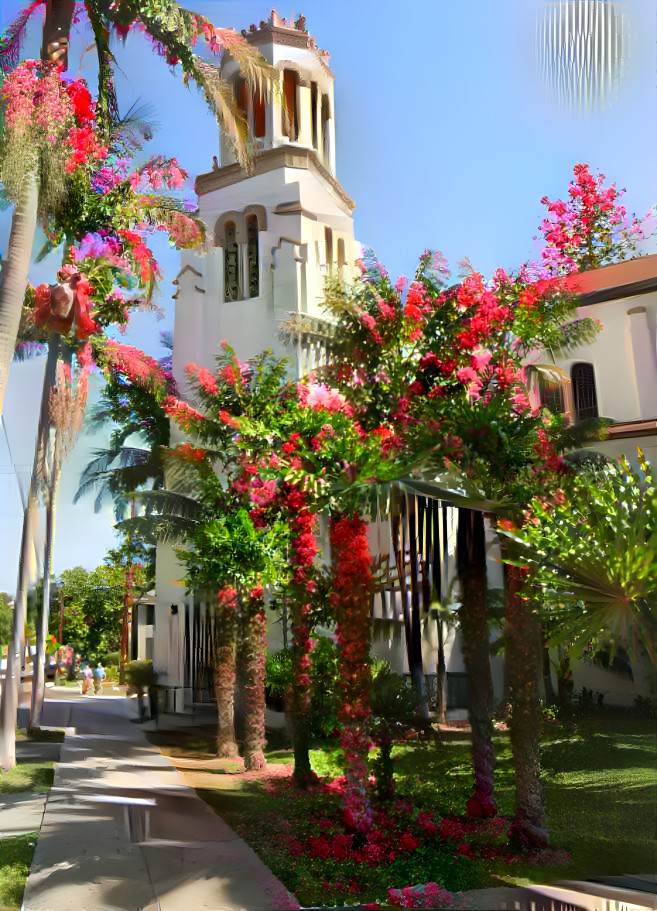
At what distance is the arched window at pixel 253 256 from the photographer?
13.2 ft

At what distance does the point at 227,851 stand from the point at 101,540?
1.62 meters

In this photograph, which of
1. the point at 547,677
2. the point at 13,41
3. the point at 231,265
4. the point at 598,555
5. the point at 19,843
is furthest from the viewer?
the point at 13,41

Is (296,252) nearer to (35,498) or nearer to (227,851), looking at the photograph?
(35,498)

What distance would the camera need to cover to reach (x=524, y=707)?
154 inches

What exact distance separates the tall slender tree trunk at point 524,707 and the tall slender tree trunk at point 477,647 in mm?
110

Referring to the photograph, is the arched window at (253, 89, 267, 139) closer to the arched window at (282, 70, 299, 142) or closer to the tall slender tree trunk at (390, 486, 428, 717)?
the arched window at (282, 70, 299, 142)

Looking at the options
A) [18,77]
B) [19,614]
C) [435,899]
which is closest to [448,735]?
[435,899]

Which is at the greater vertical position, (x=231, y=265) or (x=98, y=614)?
(x=231, y=265)

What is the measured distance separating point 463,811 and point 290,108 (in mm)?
3707

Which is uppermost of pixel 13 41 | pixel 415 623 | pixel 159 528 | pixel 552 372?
pixel 13 41

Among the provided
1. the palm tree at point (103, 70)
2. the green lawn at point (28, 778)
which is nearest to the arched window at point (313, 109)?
A: the palm tree at point (103, 70)

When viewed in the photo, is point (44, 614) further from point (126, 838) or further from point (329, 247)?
point (329, 247)

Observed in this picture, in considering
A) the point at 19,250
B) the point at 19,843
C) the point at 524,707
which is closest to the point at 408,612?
the point at 524,707

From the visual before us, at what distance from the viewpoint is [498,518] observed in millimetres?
3859
